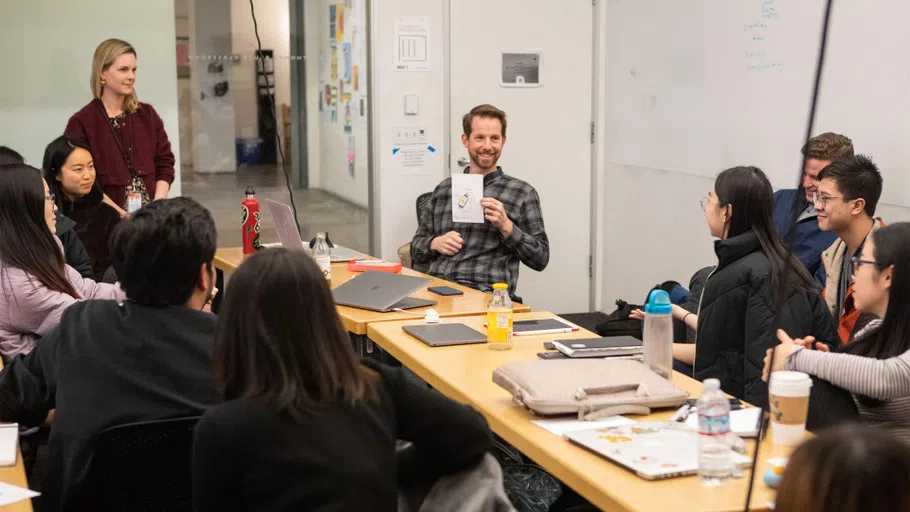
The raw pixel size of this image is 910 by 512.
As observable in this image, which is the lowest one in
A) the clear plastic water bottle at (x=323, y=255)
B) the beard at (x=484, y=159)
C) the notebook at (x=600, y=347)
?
the notebook at (x=600, y=347)

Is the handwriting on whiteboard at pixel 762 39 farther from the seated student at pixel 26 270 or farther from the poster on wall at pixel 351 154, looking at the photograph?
the seated student at pixel 26 270

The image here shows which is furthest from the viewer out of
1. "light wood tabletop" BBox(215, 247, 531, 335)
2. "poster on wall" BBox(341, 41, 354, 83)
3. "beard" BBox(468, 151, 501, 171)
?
"poster on wall" BBox(341, 41, 354, 83)

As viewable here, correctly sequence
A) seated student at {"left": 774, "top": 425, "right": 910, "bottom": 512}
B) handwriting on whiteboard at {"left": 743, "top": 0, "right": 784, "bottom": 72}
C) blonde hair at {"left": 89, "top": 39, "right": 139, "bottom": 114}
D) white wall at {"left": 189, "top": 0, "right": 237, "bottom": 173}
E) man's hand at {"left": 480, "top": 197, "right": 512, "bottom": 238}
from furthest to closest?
white wall at {"left": 189, "top": 0, "right": 237, "bottom": 173} → blonde hair at {"left": 89, "top": 39, "right": 139, "bottom": 114} → handwriting on whiteboard at {"left": 743, "top": 0, "right": 784, "bottom": 72} → man's hand at {"left": 480, "top": 197, "right": 512, "bottom": 238} → seated student at {"left": 774, "top": 425, "right": 910, "bottom": 512}

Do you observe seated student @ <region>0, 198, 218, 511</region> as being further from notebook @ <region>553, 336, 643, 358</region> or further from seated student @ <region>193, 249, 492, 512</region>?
notebook @ <region>553, 336, 643, 358</region>

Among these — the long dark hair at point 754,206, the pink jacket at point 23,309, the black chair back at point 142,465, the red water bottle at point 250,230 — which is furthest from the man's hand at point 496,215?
the black chair back at point 142,465

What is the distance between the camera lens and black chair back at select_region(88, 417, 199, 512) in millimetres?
1923

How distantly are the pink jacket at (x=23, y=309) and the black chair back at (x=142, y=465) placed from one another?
1.15m

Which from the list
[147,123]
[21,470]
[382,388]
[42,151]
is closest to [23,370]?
[21,470]

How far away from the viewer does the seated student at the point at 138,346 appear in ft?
6.88

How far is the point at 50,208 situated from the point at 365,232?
9.35 feet

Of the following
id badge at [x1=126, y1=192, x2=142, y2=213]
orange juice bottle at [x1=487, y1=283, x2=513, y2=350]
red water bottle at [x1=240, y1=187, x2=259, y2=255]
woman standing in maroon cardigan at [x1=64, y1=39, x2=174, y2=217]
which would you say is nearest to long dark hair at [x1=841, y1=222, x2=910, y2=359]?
orange juice bottle at [x1=487, y1=283, x2=513, y2=350]

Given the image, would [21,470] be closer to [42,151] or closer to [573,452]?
[573,452]

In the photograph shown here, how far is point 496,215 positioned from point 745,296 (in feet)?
4.83

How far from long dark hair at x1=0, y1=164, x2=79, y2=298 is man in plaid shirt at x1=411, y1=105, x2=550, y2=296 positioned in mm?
1762
